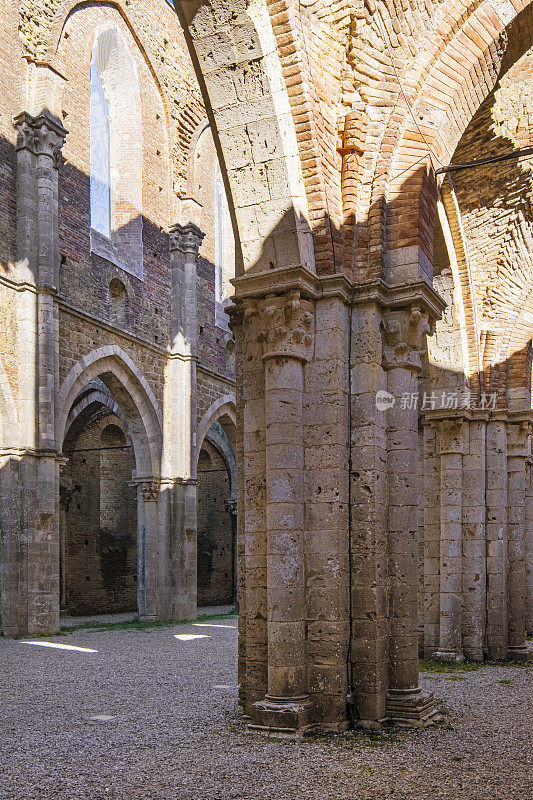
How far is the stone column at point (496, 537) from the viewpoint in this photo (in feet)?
34.1

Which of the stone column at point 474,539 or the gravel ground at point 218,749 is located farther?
the stone column at point 474,539

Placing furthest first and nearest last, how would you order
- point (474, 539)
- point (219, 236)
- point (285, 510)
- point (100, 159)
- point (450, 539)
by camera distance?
point (219, 236) < point (100, 159) < point (474, 539) < point (450, 539) < point (285, 510)

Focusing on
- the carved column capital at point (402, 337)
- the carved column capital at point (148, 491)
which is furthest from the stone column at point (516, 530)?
the carved column capital at point (148, 491)

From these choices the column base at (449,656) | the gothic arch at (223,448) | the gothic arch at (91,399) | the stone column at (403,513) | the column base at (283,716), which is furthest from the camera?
the gothic arch at (223,448)

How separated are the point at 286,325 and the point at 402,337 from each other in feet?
3.19

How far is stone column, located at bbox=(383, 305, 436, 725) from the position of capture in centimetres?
584

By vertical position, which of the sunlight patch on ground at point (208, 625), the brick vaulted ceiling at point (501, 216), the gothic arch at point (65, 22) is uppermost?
the gothic arch at point (65, 22)

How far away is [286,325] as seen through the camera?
568cm

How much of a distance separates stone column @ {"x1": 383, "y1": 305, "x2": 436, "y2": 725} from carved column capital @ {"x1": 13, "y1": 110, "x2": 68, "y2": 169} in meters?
9.33

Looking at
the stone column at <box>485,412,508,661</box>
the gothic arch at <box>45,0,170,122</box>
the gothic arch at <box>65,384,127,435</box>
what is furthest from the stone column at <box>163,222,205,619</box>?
the stone column at <box>485,412,508,661</box>

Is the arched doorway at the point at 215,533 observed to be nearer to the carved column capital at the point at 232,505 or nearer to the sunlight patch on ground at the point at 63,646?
the carved column capital at the point at 232,505

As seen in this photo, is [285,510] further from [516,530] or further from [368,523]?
[516,530]

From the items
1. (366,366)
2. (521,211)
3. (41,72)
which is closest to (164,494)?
(41,72)

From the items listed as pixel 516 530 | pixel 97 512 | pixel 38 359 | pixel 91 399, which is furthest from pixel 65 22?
pixel 516 530
